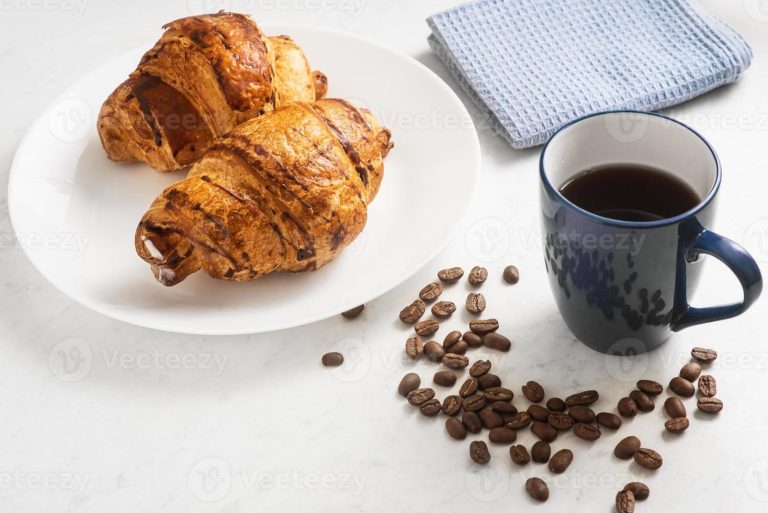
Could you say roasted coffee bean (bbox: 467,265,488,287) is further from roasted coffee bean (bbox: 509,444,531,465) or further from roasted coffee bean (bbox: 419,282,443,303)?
roasted coffee bean (bbox: 509,444,531,465)

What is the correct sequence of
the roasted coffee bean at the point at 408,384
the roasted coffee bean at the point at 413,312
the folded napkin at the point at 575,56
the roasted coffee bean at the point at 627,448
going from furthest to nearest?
1. the folded napkin at the point at 575,56
2. the roasted coffee bean at the point at 413,312
3. the roasted coffee bean at the point at 408,384
4. the roasted coffee bean at the point at 627,448

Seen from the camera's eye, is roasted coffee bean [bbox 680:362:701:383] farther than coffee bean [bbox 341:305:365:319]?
No

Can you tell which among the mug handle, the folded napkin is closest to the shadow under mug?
the mug handle

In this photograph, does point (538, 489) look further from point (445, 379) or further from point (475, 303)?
point (475, 303)

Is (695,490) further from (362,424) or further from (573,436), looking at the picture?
(362,424)

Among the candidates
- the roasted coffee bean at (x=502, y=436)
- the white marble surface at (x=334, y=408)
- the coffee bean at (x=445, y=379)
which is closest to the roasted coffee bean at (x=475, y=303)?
the white marble surface at (x=334, y=408)

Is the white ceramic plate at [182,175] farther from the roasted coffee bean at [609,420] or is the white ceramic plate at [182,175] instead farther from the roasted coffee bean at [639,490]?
the roasted coffee bean at [639,490]
